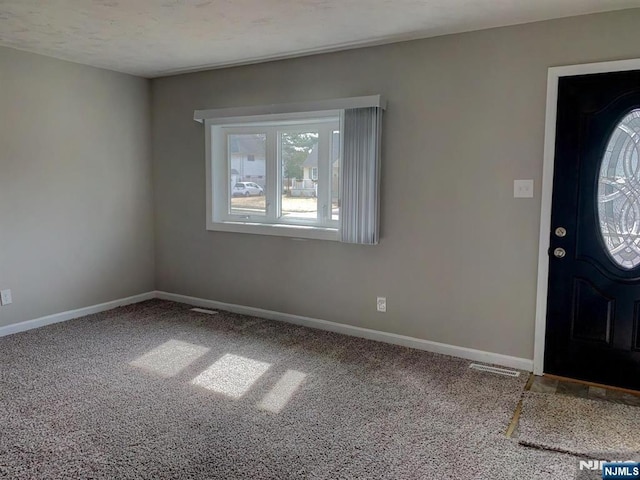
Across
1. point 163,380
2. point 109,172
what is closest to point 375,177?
point 163,380

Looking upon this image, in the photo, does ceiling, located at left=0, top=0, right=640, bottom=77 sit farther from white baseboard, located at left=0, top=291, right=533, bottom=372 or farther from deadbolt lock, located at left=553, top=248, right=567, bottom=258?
white baseboard, located at left=0, top=291, right=533, bottom=372

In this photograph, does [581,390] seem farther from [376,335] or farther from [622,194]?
[376,335]

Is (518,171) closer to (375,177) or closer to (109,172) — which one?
(375,177)

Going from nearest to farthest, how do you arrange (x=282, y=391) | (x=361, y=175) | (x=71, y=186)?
(x=282, y=391)
(x=361, y=175)
(x=71, y=186)

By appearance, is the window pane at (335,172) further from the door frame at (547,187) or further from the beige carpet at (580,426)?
the beige carpet at (580,426)

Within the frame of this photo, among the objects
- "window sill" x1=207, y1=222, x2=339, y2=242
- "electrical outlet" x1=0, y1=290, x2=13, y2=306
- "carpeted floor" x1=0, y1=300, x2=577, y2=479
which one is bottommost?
"carpeted floor" x1=0, y1=300, x2=577, y2=479

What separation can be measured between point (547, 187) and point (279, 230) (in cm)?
226

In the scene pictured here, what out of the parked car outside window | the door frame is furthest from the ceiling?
the parked car outside window

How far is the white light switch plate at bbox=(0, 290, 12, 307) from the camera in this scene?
3844 mm

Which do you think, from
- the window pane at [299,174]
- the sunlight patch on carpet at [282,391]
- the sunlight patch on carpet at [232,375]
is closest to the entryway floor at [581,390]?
the sunlight patch on carpet at [282,391]

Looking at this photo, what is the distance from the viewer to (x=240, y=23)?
3.16 meters

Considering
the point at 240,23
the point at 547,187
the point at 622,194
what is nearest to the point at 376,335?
the point at 547,187

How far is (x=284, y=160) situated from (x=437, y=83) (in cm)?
157

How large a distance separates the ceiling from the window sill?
1.51 m
